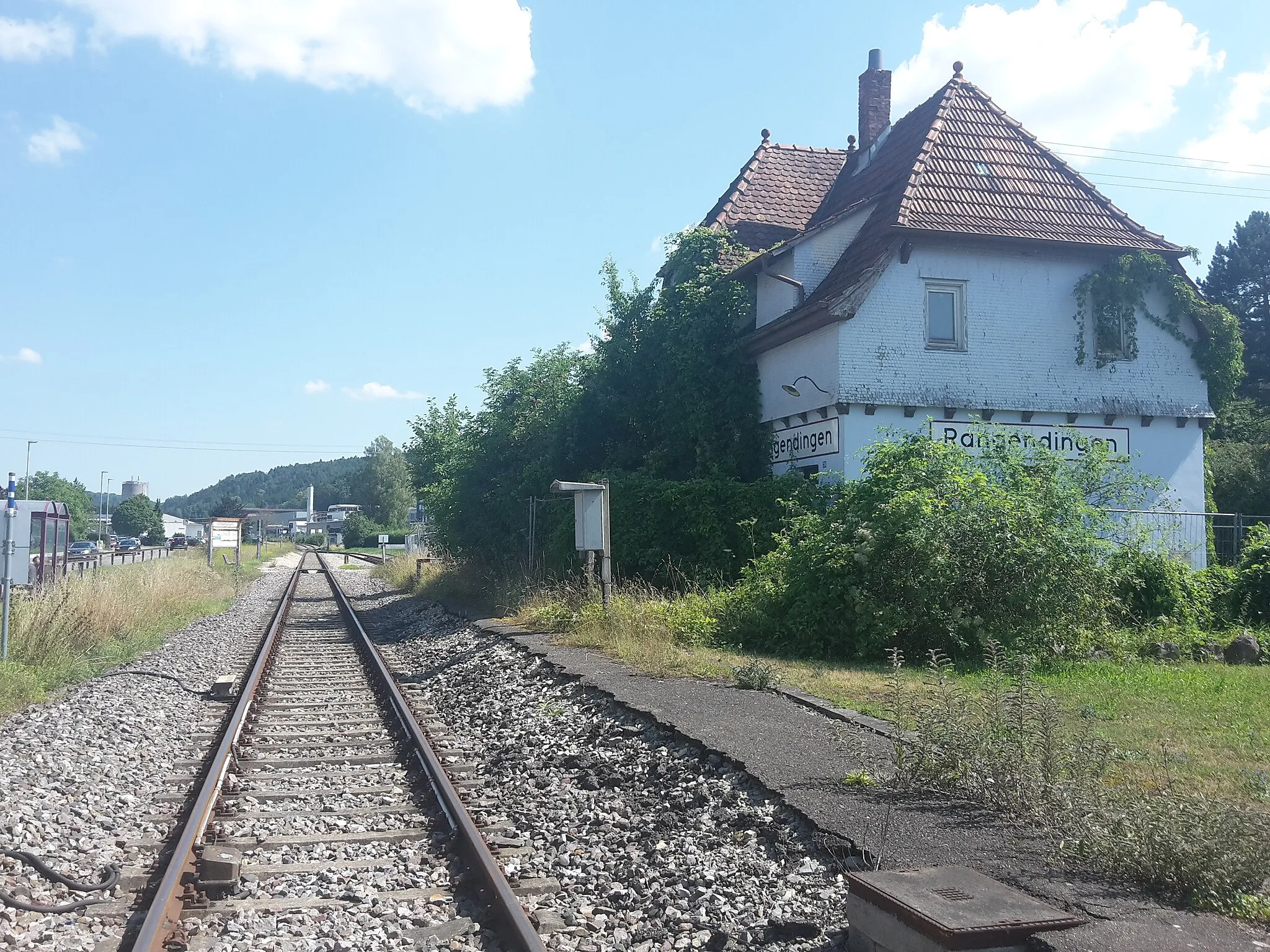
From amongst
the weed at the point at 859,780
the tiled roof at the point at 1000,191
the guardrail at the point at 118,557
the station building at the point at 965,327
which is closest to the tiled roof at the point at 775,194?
the station building at the point at 965,327

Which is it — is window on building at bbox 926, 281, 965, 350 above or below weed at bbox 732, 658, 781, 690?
above

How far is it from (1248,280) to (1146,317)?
150 ft

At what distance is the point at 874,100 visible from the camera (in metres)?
27.1

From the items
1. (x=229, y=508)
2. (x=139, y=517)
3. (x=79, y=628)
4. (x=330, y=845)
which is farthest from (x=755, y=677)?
(x=229, y=508)

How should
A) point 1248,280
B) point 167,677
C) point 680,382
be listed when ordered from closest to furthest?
1. point 167,677
2. point 680,382
3. point 1248,280

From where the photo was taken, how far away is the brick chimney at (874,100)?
2697cm

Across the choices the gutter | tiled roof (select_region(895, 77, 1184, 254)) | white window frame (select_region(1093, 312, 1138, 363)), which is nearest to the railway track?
the gutter

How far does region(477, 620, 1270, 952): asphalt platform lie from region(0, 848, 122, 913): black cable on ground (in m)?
3.86

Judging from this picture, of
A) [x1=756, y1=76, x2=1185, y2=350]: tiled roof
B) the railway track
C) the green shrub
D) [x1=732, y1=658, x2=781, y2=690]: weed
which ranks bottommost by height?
the railway track

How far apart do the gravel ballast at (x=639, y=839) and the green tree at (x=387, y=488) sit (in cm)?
11794

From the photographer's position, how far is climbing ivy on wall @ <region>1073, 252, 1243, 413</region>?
68.6 ft

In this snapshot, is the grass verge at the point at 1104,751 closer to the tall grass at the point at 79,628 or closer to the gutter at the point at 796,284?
the tall grass at the point at 79,628

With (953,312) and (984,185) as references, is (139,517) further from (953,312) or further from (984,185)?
(953,312)

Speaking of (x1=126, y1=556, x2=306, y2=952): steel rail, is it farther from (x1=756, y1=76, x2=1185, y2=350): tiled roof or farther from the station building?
(x1=756, y1=76, x2=1185, y2=350): tiled roof
